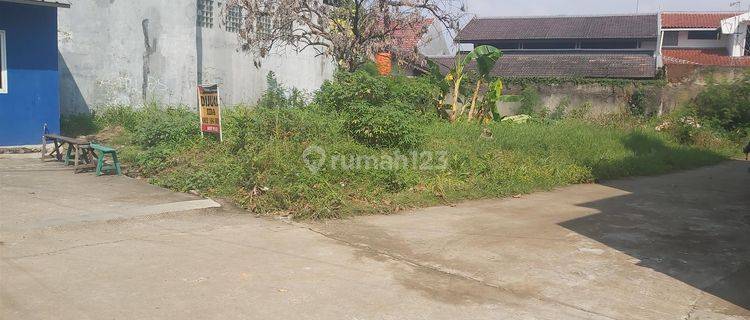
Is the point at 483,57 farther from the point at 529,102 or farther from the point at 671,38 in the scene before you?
the point at 671,38

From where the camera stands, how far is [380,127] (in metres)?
9.77

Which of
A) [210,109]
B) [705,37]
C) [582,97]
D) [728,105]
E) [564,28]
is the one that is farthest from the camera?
[705,37]

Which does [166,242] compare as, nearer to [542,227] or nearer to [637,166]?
[542,227]

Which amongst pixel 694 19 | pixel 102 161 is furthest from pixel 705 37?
pixel 102 161

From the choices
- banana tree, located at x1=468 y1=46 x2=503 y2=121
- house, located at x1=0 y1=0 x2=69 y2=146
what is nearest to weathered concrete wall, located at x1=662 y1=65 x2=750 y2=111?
banana tree, located at x1=468 y1=46 x2=503 y2=121

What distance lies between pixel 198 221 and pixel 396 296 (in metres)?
3.23

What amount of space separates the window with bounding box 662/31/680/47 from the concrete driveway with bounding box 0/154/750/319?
33.0 meters

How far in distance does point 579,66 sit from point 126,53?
16.5 metres

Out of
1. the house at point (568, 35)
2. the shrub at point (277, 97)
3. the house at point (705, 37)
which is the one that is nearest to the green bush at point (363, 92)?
the shrub at point (277, 97)

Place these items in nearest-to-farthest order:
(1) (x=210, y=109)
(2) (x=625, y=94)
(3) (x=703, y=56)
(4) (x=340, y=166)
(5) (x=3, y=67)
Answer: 1. (4) (x=340, y=166)
2. (1) (x=210, y=109)
3. (5) (x=3, y=67)
4. (2) (x=625, y=94)
5. (3) (x=703, y=56)

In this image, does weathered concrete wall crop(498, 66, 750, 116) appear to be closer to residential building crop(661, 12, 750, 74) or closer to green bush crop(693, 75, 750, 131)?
green bush crop(693, 75, 750, 131)

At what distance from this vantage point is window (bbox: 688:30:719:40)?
121ft

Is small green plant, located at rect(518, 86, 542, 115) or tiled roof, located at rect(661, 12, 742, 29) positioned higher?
tiled roof, located at rect(661, 12, 742, 29)

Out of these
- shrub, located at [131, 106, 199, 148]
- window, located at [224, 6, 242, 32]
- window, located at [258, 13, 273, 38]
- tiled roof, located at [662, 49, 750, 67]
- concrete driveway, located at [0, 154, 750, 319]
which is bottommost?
concrete driveway, located at [0, 154, 750, 319]
